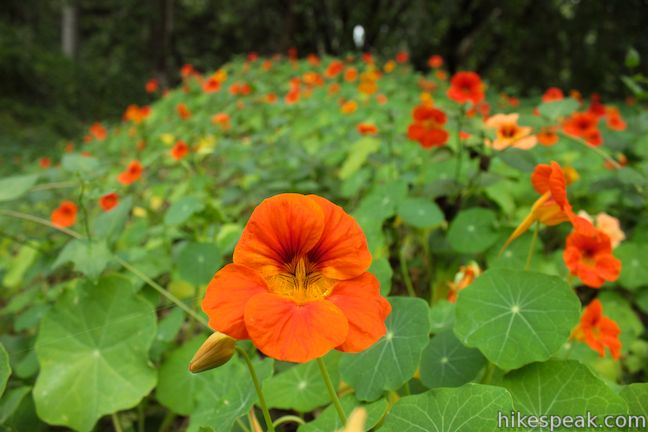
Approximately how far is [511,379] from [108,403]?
0.87 m

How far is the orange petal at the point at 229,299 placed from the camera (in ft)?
1.94

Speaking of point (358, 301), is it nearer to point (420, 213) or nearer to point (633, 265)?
point (420, 213)

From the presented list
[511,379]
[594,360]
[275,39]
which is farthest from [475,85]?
[275,39]

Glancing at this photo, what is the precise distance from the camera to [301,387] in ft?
3.39

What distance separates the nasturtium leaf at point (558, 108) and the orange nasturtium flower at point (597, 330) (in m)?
0.79

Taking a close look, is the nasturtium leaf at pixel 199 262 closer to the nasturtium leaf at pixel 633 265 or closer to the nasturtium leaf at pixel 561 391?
the nasturtium leaf at pixel 561 391

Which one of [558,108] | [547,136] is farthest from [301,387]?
[547,136]

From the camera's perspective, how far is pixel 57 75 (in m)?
10.7

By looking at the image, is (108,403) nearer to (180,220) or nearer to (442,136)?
(180,220)

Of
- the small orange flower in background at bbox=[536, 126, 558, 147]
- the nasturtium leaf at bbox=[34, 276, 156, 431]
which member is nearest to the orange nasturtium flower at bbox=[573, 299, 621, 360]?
the small orange flower in background at bbox=[536, 126, 558, 147]

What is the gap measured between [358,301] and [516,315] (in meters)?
0.40

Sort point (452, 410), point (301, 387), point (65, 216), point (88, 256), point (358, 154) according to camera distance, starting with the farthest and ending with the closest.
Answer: point (358, 154) → point (65, 216) → point (88, 256) → point (301, 387) → point (452, 410)

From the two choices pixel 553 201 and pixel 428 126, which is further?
pixel 428 126

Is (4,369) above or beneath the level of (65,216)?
above
